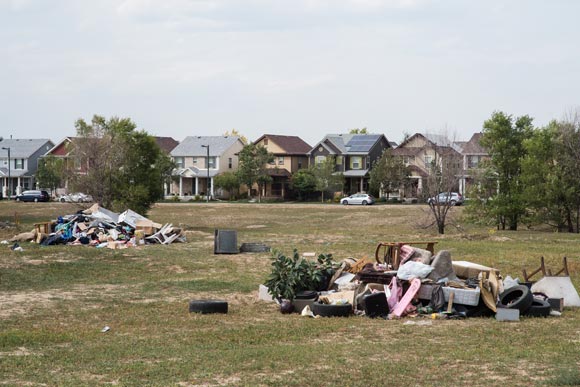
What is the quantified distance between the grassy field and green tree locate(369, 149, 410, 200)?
5640cm

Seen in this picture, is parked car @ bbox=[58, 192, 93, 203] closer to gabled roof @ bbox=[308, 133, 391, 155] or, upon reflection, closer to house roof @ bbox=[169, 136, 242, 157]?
gabled roof @ bbox=[308, 133, 391, 155]

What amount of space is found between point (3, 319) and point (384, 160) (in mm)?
70914

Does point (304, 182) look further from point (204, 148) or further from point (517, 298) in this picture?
point (517, 298)

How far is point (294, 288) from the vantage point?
18484 mm

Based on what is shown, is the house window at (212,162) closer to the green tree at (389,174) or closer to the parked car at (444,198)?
the green tree at (389,174)

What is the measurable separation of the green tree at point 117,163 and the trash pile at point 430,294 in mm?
30982

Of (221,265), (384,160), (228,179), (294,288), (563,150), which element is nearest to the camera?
(294,288)

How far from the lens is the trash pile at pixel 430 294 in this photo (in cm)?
1688

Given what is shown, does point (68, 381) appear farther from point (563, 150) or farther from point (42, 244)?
point (563, 150)

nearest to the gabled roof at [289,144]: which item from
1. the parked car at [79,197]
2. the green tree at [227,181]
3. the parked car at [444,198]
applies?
the green tree at [227,181]

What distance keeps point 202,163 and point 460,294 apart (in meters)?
90.2

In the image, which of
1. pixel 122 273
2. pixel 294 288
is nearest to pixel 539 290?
pixel 294 288

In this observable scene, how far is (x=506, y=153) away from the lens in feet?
163

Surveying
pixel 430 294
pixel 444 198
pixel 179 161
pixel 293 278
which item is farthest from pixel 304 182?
pixel 430 294
